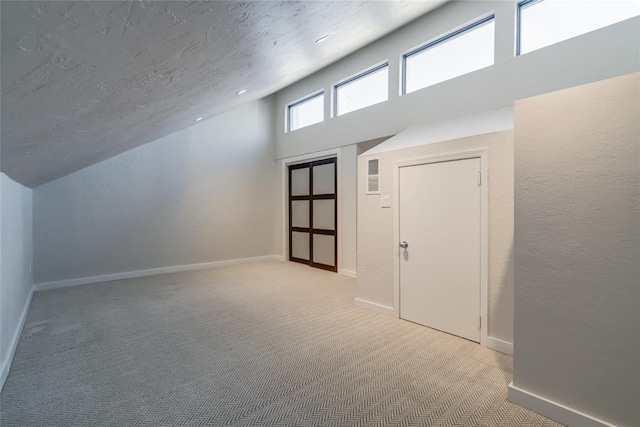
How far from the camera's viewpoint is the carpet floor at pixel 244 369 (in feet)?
6.46

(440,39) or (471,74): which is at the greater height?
(440,39)

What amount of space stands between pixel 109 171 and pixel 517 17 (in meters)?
6.29

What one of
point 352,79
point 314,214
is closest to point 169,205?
point 314,214

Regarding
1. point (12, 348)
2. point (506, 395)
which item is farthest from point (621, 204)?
point (12, 348)

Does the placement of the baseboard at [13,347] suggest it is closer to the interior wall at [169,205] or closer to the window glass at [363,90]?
the interior wall at [169,205]

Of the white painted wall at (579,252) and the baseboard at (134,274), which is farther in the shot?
the baseboard at (134,274)

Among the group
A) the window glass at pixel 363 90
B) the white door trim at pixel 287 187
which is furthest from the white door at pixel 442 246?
the white door trim at pixel 287 187

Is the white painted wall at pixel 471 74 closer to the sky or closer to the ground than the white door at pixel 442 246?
closer to the sky

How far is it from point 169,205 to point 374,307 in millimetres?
4371

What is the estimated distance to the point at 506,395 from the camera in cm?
214

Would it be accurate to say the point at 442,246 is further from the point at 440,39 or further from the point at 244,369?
the point at 440,39

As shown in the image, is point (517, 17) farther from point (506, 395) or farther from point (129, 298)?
point (129, 298)

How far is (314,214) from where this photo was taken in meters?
6.70

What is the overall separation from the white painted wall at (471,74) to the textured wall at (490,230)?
998 millimetres
